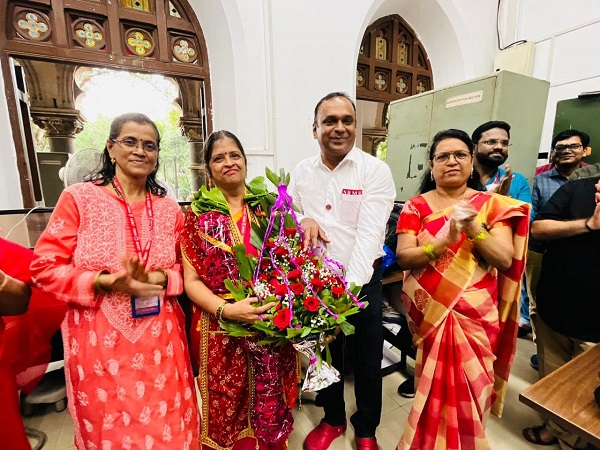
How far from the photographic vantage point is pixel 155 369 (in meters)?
1.12

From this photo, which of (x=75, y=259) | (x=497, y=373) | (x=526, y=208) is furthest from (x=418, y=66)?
(x=75, y=259)

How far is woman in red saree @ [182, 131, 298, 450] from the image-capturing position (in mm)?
1185

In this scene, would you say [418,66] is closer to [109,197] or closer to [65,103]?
[65,103]

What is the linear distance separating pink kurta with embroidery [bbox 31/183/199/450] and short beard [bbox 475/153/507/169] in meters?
2.25

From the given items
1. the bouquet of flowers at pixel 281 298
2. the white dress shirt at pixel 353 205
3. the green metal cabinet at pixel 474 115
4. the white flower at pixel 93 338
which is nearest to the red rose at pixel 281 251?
the bouquet of flowers at pixel 281 298

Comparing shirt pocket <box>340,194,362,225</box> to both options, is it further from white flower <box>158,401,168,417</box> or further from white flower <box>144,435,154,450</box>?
white flower <box>144,435,154,450</box>

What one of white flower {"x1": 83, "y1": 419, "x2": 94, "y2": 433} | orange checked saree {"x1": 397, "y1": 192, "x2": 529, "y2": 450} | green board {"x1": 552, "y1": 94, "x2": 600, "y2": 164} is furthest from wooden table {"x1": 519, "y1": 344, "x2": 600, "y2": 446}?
green board {"x1": 552, "y1": 94, "x2": 600, "y2": 164}

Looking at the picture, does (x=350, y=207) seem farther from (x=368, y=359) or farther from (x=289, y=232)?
(x=368, y=359)

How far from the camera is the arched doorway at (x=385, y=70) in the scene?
4.08 meters

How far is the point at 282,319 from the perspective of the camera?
1030 mm

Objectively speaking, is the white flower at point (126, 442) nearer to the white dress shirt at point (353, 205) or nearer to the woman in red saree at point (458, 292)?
the white dress shirt at point (353, 205)

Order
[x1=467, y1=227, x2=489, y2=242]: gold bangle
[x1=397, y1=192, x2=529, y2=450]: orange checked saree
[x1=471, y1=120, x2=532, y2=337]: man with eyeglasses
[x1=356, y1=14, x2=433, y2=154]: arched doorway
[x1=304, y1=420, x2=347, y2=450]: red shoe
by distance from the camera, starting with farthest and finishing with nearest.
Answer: [x1=356, y1=14, x2=433, y2=154]: arched doorway, [x1=471, y1=120, x2=532, y2=337]: man with eyeglasses, [x1=304, y1=420, x2=347, y2=450]: red shoe, [x1=397, y1=192, x2=529, y2=450]: orange checked saree, [x1=467, y1=227, x2=489, y2=242]: gold bangle

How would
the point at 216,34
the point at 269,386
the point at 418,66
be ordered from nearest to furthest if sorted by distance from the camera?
the point at 269,386 < the point at 216,34 < the point at 418,66

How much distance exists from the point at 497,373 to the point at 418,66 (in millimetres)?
4471
